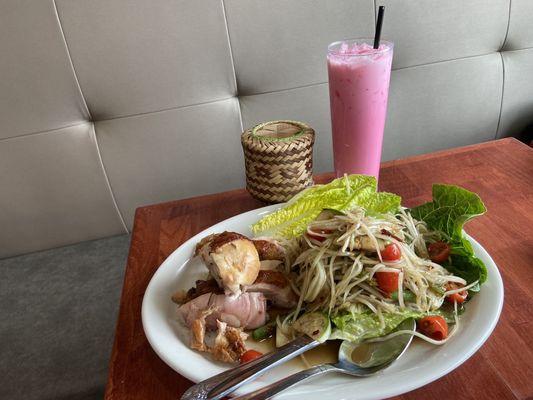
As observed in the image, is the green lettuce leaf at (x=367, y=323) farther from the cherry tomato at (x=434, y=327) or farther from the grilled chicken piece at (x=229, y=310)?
the grilled chicken piece at (x=229, y=310)

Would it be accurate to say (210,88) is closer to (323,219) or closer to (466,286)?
(323,219)

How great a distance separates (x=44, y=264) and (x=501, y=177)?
1.92m

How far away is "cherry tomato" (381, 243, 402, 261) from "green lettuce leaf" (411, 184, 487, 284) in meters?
0.14

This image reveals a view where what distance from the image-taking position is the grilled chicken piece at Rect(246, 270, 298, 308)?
3.27 ft

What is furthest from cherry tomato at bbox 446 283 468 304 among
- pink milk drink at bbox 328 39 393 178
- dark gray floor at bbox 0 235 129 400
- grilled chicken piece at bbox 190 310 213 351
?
dark gray floor at bbox 0 235 129 400

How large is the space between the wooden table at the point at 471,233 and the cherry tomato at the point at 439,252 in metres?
0.14

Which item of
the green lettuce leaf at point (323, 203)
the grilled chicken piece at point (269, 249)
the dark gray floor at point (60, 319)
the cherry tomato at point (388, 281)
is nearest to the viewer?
the cherry tomato at point (388, 281)

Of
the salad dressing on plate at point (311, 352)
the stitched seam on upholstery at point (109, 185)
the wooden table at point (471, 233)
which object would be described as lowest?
the stitched seam on upholstery at point (109, 185)

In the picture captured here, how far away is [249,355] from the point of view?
88cm

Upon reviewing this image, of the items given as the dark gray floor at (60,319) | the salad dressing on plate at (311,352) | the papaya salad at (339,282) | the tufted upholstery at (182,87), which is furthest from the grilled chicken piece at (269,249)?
the tufted upholstery at (182,87)

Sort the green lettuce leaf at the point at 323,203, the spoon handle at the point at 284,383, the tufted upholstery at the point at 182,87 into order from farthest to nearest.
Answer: the tufted upholstery at the point at 182,87, the green lettuce leaf at the point at 323,203, the spoon handle at the point at 284,383

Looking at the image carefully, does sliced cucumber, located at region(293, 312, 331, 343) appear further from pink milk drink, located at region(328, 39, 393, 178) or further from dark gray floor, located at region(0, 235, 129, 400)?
dark gray floor, located at region(0, 235, 129, 400)

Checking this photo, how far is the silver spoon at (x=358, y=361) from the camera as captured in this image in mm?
777

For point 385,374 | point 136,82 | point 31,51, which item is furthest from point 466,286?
point 31,51
